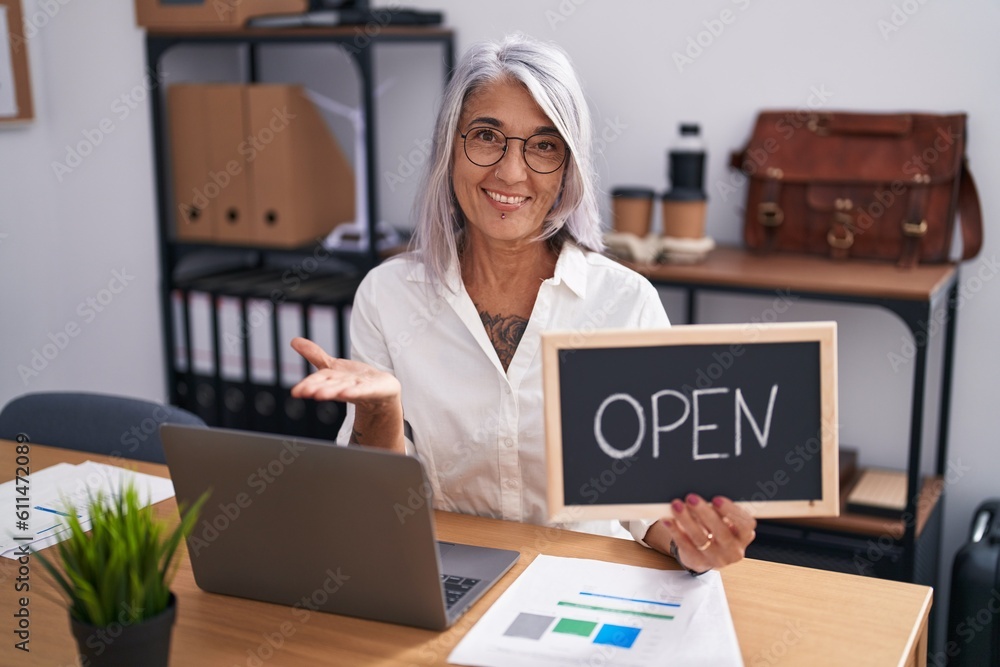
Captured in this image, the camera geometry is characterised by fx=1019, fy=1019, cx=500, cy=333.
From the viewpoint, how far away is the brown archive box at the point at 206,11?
8.98 feet

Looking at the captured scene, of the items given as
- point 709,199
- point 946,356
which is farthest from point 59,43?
point 946,356

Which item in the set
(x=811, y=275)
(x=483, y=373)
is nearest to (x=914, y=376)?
(x=811, y=275)

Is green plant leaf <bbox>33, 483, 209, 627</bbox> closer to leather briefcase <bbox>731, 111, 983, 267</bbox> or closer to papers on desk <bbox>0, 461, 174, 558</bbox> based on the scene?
papers on desk <bbox>0, 461, 174, 558</bbox>

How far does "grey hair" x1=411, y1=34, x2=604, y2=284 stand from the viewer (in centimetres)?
165

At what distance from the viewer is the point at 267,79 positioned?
3168mm

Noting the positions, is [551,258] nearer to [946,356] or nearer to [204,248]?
[946,356]

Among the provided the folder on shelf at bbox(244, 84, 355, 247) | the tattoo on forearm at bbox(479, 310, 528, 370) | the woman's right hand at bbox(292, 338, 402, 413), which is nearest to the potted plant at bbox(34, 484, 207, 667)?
the woman's right hand at bbox(292, 338, 402, 413)

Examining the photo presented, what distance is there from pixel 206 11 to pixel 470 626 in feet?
7.03

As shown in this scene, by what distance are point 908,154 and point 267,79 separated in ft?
6.22

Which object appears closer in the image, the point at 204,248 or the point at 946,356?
the point at 946,356

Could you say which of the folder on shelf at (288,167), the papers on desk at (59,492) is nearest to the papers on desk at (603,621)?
the papers on desk at (59,492)

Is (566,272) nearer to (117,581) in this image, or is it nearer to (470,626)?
(470,626)

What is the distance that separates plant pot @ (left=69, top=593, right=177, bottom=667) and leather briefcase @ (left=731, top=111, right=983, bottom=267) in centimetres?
186

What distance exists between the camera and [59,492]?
1.50 meters
